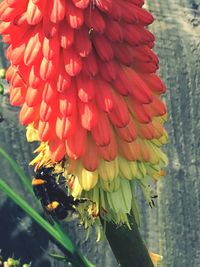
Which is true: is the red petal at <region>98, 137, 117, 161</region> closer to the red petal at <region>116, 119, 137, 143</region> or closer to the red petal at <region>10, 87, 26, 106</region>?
the red petal at <region>116, 119, 137, 143</region>

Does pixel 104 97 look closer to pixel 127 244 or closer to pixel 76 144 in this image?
pixel 76 144

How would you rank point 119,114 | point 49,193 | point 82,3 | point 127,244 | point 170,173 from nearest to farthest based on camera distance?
point 82,3 < point 119,114 < point 127,244 < point 49,193 < point 170,173

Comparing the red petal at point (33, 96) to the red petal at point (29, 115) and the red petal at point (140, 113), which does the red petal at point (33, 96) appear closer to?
the red petal at point (29, 115)

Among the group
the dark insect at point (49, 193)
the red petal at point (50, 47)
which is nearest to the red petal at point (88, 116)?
the red petal at point (50, 47)

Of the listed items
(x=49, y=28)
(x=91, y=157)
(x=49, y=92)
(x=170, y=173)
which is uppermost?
(x=49, y=28)

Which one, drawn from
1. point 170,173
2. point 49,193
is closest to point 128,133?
point 49,193

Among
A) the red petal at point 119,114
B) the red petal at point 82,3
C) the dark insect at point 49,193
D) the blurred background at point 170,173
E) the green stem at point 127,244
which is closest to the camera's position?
→ the red petal at point 82,3
